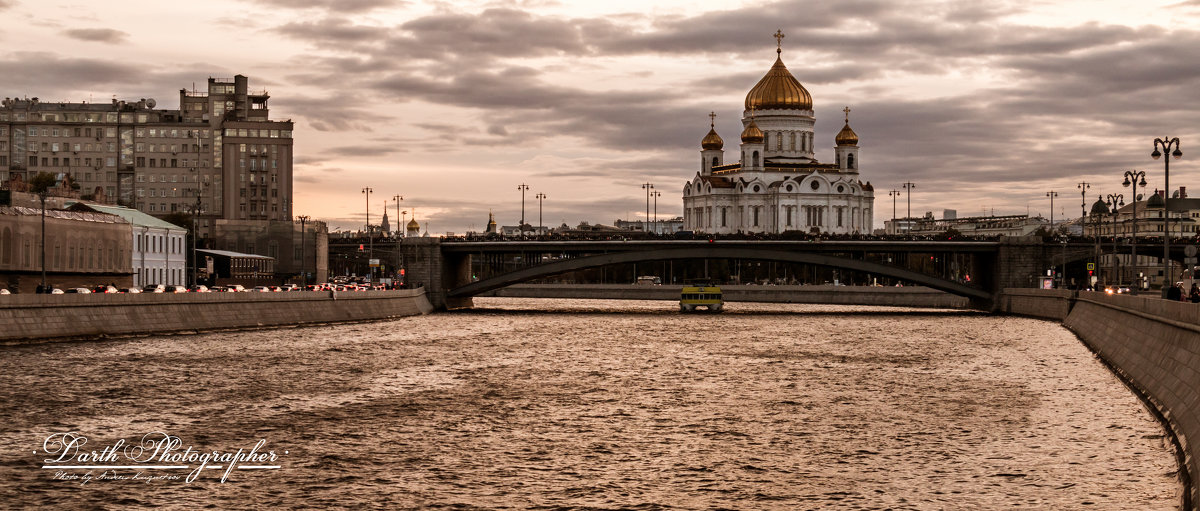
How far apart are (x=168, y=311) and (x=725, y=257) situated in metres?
52.0

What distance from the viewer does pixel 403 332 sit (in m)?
69.8

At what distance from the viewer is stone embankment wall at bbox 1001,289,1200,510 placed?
85.9ft

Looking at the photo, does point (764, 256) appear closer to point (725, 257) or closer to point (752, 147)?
point (725, 257)

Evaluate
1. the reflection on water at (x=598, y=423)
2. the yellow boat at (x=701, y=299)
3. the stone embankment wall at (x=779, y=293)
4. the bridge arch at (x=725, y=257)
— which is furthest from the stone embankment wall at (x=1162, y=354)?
the stone embankment wall at (x=779, y=293)

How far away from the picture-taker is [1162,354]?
34781mm

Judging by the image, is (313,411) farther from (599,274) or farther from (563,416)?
(599,274)

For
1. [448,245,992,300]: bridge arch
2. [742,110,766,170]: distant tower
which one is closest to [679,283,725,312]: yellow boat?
[448,245,992,300]: bridge arch

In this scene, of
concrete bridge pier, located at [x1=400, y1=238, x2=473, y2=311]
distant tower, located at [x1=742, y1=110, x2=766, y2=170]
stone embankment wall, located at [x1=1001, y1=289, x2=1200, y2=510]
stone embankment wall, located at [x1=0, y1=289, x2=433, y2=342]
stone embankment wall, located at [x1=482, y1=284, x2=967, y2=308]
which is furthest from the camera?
distant tower, located at [x1=742, y1=110, x2=766, y2=170]

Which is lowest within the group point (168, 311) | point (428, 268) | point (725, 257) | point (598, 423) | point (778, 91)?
point (598, 423)

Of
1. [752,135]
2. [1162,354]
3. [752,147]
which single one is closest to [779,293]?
[752,135]

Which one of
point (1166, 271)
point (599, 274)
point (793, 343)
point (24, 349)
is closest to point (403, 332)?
point (793, 343)

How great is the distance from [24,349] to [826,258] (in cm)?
6451

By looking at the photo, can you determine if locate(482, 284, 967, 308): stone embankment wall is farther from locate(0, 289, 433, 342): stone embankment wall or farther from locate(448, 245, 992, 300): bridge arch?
locate(0, 289, 433, 342): stone embankment wall

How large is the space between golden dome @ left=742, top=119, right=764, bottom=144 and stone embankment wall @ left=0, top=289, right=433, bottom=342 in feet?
375
